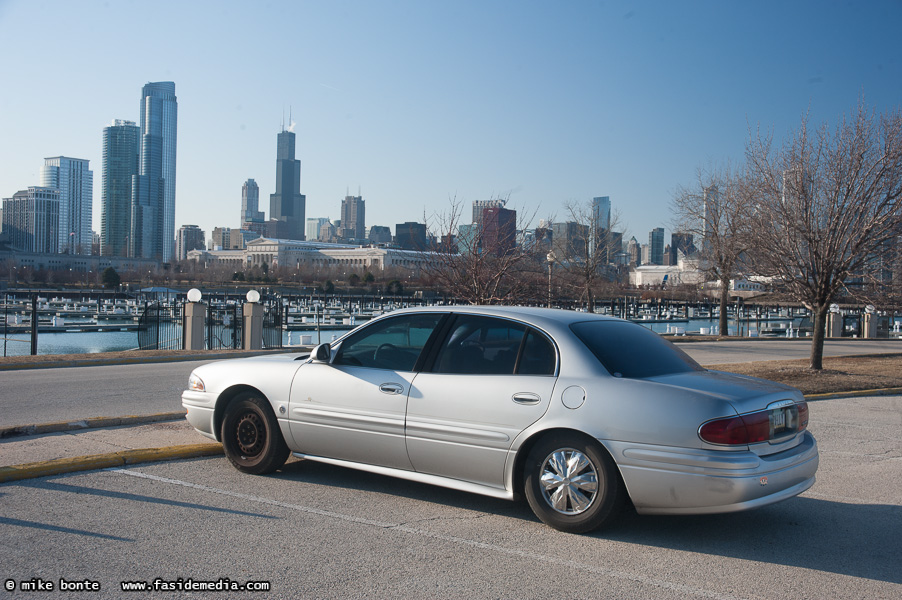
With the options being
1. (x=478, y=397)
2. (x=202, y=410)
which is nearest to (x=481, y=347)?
(x=478, y=397)

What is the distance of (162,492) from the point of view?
5.79 meters

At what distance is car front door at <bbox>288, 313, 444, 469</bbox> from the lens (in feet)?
18.8

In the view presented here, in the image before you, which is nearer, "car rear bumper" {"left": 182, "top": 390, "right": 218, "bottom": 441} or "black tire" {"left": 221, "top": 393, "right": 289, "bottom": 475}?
"black tire" {"left": 221, "top": 393, "right": 289, "bottom": 475}

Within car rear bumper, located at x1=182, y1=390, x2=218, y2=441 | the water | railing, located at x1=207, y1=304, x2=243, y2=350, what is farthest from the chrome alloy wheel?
railing, located at x1=207, y1=304, x2=243, y2=350

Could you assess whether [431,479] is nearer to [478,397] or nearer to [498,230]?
[478,397]

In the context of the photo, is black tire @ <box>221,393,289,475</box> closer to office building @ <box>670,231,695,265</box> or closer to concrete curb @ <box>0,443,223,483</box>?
concrete curb @ <box>0,443,223,483</box>

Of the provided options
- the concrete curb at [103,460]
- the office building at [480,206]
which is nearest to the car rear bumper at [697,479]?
the concrete curb at [103,460]

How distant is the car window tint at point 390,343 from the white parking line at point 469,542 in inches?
48.1

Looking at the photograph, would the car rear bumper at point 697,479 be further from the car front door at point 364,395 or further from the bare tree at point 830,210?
the bare tree at point 830,210

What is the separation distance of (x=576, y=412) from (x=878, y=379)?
1331cm

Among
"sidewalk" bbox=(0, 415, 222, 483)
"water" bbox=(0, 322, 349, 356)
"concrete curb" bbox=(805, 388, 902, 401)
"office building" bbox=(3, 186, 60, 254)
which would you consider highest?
"office building" bbox=(3, 186, 60, 254)

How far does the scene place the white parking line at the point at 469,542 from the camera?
4.15 metres

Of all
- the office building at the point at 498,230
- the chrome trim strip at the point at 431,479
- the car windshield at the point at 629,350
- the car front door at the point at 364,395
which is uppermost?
the office building at the point at 498,230

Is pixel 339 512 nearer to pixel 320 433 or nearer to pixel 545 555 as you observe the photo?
pixel 320 433
